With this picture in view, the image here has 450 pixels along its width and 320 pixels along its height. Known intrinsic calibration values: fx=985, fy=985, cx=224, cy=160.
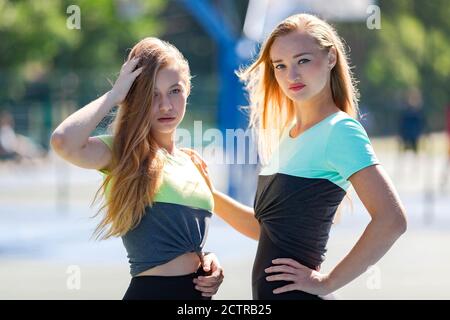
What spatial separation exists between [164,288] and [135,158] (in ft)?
1.39

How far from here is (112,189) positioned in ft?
10.4

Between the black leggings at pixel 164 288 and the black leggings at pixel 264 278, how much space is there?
0.72 ft

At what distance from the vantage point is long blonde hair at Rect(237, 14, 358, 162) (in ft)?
10.2

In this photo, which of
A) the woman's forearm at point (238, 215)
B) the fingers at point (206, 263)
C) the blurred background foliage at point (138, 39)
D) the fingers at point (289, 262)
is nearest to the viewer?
the fingers at point (289, 262)

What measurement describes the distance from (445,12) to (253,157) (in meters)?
34.9

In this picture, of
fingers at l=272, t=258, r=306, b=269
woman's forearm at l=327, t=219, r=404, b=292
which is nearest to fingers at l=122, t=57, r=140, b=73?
fingers at l=272, t=258, r=306, b=269

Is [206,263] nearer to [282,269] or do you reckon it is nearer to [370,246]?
[282,269]

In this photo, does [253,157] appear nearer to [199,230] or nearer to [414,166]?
[199,230]

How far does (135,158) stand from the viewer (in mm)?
3148

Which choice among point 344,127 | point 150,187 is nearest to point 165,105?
point 150,187

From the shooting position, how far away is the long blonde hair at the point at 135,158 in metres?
3.14

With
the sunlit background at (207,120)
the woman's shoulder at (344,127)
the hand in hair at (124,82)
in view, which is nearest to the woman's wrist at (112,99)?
the hand in hair at (124,82)

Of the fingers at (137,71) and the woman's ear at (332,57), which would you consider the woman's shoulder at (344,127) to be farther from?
the fingers at (137,71)

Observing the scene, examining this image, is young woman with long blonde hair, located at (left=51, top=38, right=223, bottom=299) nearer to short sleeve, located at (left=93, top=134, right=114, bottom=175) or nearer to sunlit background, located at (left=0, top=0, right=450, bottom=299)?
short sleeve, located at (left=93, top=134, right=114, bottom=175)
